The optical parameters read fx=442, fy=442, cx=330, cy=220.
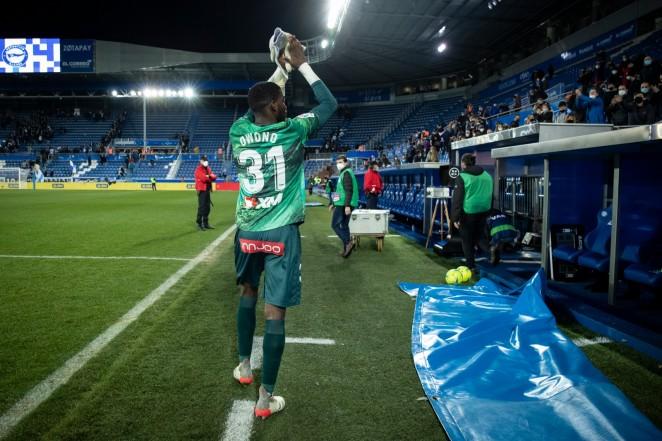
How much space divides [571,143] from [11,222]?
1497 centimetres

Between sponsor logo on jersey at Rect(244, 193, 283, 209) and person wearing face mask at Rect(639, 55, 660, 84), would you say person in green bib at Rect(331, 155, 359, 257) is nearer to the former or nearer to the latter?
sponsor logo on jersey at Rect(244, 193, 283, 209)

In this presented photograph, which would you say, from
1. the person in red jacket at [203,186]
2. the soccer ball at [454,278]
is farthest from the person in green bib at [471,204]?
the person in red jacket at [203,186]

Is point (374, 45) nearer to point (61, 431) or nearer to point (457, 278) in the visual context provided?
point (457, 278)

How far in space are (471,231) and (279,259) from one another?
534 centimetres

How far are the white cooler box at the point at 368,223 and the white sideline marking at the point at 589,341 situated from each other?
18.0 feet

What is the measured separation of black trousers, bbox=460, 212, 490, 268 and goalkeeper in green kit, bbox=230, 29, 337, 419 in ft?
16.5

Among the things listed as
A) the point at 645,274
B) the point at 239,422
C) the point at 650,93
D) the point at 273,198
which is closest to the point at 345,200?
the point at 645,274

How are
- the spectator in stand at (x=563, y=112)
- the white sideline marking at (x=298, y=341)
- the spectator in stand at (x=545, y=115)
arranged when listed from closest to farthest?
the white sideline marking at (x=298, y=341), the spectator in stand at (x=563, y=112), the spectator in stand at (x=545, y=115)

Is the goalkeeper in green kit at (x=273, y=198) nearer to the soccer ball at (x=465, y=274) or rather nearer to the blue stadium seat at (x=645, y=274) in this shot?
the blue stadium seat at (x=645, y=274)

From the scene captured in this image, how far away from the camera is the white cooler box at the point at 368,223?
9438 millimetres

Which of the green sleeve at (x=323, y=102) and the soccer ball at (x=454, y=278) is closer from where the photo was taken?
the green sleeve at (x=323, y=102)

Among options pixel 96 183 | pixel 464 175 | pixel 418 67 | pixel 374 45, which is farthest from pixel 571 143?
pixel 96 183

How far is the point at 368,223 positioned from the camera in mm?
9492

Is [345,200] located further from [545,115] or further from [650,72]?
[650,72]
